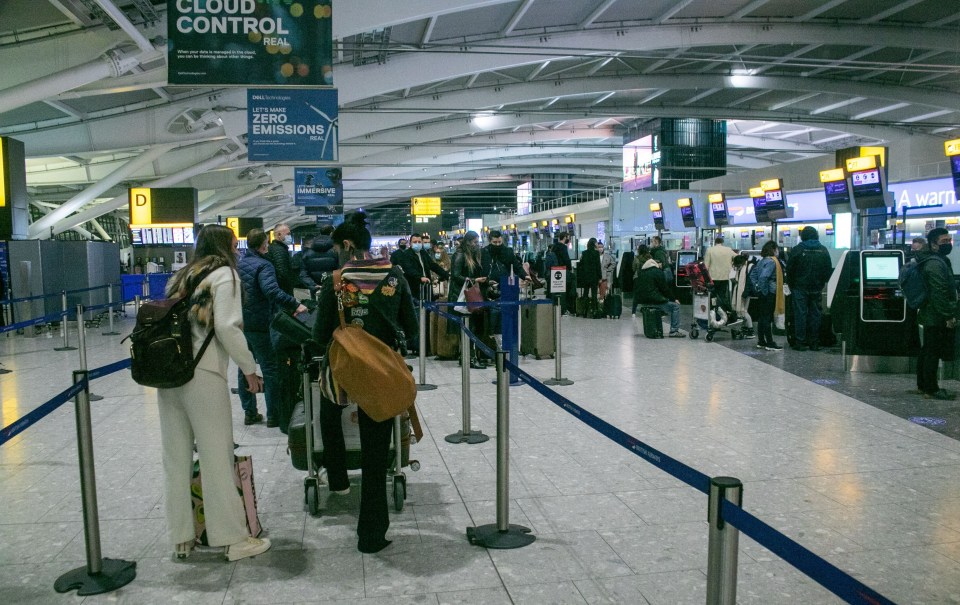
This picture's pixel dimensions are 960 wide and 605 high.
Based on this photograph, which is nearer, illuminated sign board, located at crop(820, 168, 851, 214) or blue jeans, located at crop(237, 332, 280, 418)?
blue jeans, located at crop(237, 332, 280, 418)

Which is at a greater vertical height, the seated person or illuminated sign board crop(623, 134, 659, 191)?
illuminated sign board crop(623, 134, 659, 191)

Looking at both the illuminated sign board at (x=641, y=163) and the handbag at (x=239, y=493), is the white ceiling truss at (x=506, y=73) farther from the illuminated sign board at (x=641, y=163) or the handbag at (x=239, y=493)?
the handbag at (x=239, y=493)

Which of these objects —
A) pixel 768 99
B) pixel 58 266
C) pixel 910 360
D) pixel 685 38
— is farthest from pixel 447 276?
pixel 768 99

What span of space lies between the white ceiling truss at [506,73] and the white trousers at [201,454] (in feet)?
32.1

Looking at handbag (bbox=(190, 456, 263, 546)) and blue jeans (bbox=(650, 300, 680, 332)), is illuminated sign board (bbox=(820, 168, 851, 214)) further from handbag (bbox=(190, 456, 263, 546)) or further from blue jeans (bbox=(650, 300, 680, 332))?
handbag (bbox=(190, 456, 263, 546))

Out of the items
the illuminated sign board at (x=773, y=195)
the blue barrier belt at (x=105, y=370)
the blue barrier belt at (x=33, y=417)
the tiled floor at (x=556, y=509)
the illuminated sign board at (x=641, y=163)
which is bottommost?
the tiled floor at (x=556, y=509)

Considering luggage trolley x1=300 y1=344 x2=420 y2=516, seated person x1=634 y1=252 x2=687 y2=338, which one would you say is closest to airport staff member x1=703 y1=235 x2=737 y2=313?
seated person x1=634 y1=252 x2=687 y2=338

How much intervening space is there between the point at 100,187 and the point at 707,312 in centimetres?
2290

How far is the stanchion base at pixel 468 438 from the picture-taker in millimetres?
5789

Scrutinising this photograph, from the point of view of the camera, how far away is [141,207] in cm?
2655

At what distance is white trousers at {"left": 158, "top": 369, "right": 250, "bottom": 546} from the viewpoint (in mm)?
3527

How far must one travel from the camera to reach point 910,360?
8.80 meters

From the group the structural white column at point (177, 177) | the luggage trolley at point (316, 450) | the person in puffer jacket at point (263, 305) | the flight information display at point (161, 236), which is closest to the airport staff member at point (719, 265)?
the person in puffer jacket at point (263, 305)

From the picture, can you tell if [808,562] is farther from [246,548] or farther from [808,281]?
[808,281]
